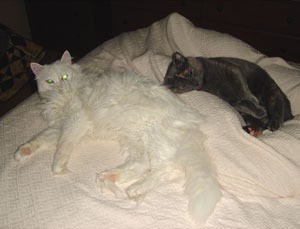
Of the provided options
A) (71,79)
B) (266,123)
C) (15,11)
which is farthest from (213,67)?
(15,11)

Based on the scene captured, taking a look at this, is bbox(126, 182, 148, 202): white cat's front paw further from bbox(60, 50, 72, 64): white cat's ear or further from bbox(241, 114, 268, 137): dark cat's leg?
bbox(60, 50, 72, 64): white cat's ear

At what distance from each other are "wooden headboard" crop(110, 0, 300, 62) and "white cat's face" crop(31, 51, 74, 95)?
146cm

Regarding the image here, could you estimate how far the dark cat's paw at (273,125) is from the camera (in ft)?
4.28

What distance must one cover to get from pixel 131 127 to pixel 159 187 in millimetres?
288

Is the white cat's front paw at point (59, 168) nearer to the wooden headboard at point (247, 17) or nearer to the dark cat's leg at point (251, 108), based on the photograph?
the dark cat's leg at point (251, 108)

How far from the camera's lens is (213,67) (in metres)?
1.45

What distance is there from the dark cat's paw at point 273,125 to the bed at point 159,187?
4cm

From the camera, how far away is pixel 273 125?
1312 mm

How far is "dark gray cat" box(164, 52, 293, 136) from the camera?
4.35 ft

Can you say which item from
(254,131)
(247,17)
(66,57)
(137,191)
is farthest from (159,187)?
(247,17)

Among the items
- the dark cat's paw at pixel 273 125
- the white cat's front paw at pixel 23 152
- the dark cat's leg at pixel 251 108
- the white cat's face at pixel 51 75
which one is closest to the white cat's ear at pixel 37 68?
the white cat's face at pixel 51 75

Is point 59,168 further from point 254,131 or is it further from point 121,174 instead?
point 254,131

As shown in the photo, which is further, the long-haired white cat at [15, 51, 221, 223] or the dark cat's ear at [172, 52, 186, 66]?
the dark cat's ear at [172, 52, 186, 66]

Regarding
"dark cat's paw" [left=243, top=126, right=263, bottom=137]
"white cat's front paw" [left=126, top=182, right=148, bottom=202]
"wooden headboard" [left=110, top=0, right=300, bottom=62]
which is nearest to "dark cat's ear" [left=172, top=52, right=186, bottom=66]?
"dark cat's paw" [left=243, top=126, right=263, bottom=137]
